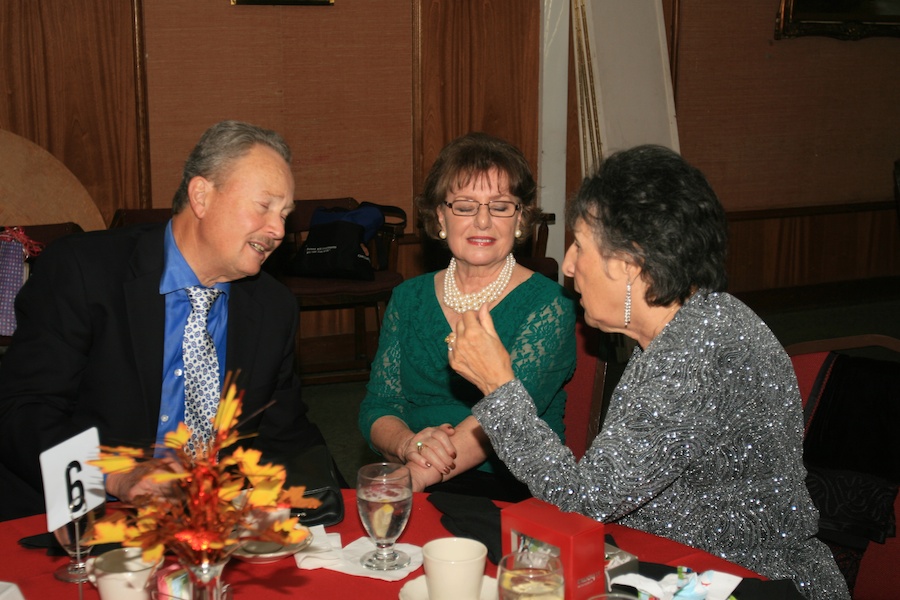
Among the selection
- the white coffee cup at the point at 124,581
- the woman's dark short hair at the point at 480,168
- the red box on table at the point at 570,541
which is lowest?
the white coffee cup at the point at 124,581

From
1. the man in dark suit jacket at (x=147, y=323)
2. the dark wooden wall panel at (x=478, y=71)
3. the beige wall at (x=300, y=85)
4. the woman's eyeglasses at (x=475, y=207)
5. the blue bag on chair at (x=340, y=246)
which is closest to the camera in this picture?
the man in dark suit jacket at (x=147, y=323)

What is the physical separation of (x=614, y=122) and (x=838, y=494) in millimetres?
4101

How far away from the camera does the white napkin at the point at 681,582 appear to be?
131cm

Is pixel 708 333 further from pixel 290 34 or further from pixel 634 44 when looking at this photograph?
pixel 634 44

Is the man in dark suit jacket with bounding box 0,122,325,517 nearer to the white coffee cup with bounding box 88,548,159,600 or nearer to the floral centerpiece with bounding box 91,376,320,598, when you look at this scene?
the white coffee cup with bounding box 88,548,159,600

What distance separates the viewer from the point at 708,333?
67.0 inches

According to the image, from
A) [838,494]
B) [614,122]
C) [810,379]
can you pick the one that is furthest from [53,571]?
[614,122]

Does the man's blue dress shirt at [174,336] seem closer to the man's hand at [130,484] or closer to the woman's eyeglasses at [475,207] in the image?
the man's hand at [130,484]

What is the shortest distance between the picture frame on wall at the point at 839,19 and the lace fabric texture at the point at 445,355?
17.2ft

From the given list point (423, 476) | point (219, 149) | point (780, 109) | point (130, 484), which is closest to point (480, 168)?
point (219, 149)

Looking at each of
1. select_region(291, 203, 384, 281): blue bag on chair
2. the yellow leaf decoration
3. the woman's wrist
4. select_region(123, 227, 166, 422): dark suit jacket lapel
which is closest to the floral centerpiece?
the yellow leaf decoration

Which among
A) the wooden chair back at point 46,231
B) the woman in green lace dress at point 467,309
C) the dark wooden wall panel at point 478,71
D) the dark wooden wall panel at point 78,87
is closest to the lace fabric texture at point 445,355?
the woman in green lace dress at point 467,309

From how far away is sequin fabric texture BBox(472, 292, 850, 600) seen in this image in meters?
1.61

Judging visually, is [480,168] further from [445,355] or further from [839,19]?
[839,19]
